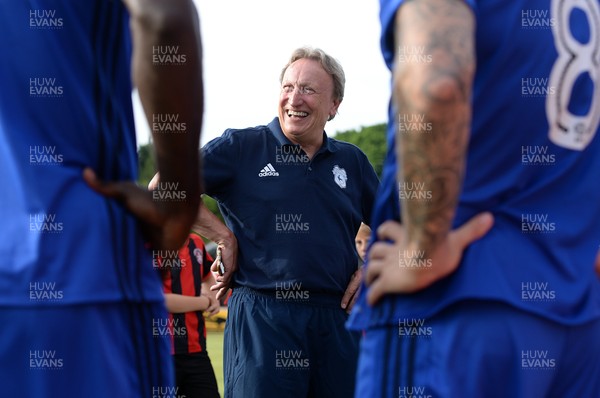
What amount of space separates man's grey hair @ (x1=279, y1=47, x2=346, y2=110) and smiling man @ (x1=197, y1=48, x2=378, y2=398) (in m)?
0.42

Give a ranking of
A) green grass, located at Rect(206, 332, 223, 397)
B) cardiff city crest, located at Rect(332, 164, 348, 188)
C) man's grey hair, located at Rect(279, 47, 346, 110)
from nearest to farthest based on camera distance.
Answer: cardiff city crest, located at Rect(332, 164, 348, 188)
man's grey hair, located at Rect(279, 47, 346, 110)
green grass, located at Rect(206, 332, 223, 397)

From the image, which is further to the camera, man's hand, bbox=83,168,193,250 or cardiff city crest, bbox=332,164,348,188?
cardiff city crest, bbox=332,164,348,188

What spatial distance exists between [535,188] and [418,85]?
470mm

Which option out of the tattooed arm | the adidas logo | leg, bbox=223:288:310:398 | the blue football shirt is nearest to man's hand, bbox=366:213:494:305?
the tattooed arm

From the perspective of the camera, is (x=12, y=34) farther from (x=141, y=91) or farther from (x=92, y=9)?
(x=141, y=91)

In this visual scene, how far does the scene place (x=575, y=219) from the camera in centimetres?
238

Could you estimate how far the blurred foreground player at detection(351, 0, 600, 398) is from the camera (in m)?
2.15

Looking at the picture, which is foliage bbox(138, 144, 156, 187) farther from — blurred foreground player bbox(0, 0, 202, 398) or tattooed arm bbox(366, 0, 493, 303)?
tattooed arm bbox(366, 0, 493, 303)

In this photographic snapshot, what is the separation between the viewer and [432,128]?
2109 mm

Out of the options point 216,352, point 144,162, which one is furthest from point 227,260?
point 144,162

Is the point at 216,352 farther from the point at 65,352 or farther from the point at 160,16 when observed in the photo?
the point at 160,16

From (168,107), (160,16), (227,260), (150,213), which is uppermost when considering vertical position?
(160,16)

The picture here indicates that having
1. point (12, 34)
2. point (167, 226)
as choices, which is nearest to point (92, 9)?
point (12, 34)

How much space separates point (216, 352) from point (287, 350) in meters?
10.3
